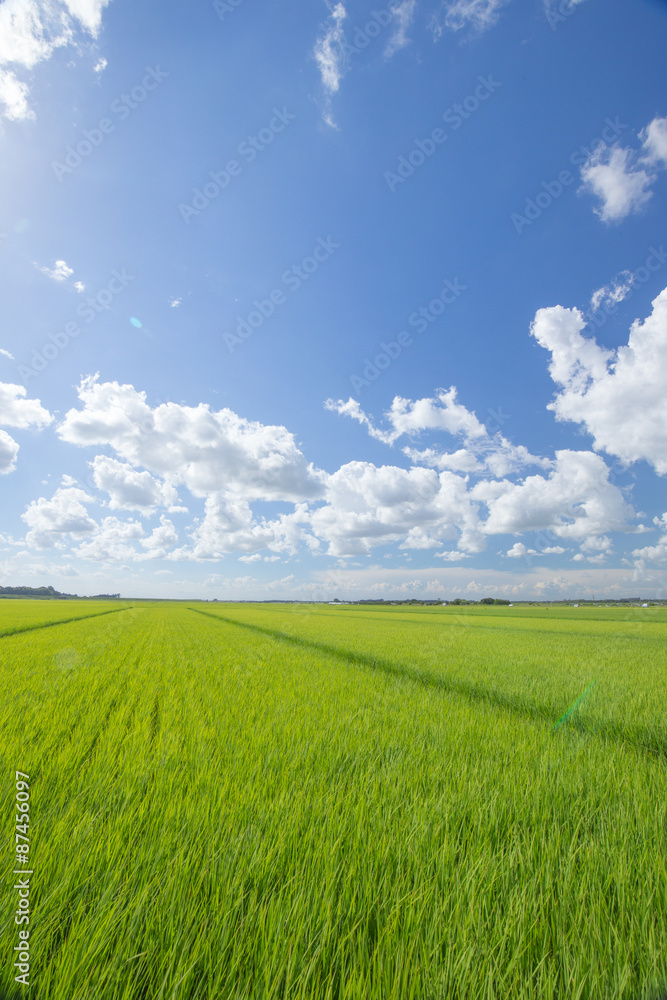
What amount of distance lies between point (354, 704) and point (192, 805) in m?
2.85

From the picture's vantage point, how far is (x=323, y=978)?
124cm

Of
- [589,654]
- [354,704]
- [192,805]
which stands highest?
[192,805]

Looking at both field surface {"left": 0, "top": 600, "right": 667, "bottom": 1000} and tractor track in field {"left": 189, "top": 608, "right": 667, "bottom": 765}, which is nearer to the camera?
field surface {"left": 0, "top": 600, "right": 667, "bottom": 1000}

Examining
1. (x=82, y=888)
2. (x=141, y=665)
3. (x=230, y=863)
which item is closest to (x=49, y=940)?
(x=82, y=888)

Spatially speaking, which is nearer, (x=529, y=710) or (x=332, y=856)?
(x=332, y=856)

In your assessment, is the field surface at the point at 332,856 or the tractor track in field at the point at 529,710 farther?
the tractor track in field at the point at 529,710

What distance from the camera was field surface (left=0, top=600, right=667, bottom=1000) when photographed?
48.5 inches

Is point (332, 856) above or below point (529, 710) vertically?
above

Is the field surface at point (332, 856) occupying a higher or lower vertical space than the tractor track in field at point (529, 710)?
higher

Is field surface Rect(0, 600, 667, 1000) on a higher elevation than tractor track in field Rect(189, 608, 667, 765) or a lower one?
higher

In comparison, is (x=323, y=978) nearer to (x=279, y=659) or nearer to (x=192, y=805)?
(x=192, y=805)

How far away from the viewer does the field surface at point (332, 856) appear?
1231 mm

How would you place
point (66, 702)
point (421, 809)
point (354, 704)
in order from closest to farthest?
point (421, 809) < point (66, 702) < point (354, 704)

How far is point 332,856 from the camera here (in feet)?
5.74
